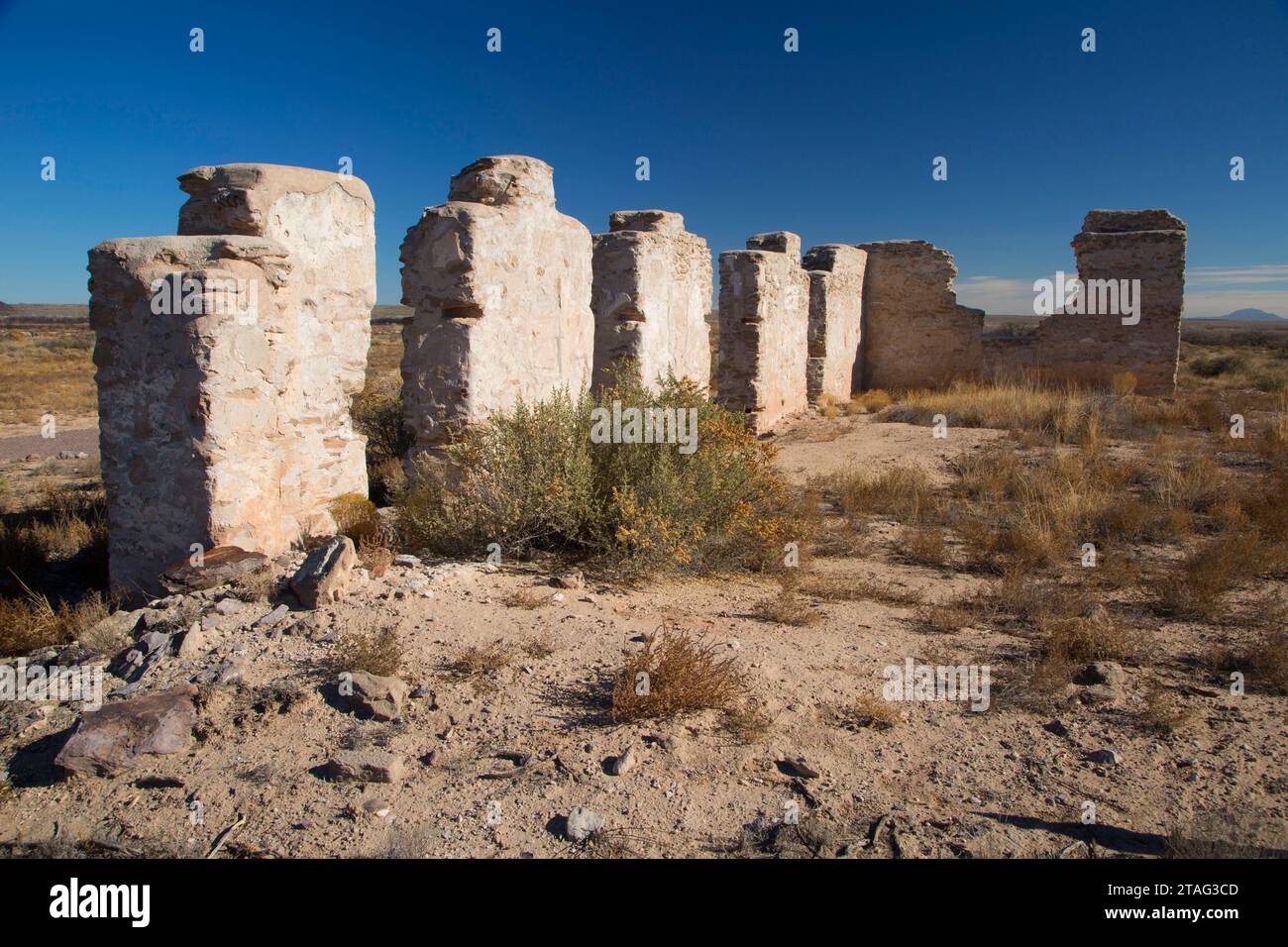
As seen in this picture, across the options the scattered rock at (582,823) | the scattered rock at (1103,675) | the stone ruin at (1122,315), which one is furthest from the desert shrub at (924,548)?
the stone ruin at (1122,315)

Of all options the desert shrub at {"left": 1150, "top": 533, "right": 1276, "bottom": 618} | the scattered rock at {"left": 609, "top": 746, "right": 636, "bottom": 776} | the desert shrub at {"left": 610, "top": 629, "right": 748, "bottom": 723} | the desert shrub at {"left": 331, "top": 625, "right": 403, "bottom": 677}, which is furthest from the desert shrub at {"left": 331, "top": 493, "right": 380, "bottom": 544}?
the desert shrub at {"left": 1150, "top": 533, "right": 1276, "bottom": 618}

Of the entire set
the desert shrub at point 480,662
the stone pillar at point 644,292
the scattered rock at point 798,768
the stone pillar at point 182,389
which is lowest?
the scattered rock at point 798,768

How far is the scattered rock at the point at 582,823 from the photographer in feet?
8.43

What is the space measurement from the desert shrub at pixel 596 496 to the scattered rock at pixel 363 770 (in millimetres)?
2020

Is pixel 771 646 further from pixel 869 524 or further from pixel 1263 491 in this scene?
pixel 1263 491

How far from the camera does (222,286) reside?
4117mm

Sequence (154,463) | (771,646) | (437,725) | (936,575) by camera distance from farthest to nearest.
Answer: (936,575) → (154,463) → (771,646) → (437,725)

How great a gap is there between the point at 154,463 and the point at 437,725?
2373 mm

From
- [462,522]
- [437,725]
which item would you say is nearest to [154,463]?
[462,522]

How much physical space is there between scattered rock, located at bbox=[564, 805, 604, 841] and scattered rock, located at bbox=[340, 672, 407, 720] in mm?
948

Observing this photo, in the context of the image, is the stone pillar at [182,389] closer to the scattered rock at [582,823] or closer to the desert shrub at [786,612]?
the scattered rock at [582,823]

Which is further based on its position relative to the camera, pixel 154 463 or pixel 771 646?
pixel 154 463
